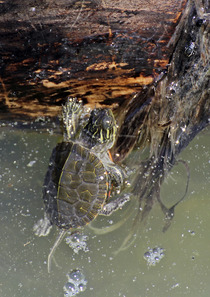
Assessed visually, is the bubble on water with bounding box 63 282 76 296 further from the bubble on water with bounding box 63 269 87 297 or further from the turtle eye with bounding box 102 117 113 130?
the turtle eye with bounding box 102 117 113 130

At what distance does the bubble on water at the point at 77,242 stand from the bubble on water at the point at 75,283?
0.18 meters

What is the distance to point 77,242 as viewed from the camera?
2.46 meters

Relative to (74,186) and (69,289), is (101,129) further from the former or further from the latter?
(69,289)

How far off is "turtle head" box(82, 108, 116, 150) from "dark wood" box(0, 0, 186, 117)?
143 mm

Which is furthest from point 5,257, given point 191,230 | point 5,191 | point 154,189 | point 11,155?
point 191,230

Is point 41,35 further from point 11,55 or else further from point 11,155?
point 11,155

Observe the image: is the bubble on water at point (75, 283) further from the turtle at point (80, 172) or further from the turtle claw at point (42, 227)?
the turtle at point (80, 172)

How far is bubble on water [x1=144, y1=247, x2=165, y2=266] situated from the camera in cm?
252

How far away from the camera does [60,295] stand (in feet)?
7.95

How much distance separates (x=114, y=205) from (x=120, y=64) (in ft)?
3.87

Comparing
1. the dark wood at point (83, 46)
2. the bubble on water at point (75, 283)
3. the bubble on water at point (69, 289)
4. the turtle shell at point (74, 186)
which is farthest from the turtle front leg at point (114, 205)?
the dark wood at point (83, 46)

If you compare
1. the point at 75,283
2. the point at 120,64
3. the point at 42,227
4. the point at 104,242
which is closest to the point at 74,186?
the point at 42,227

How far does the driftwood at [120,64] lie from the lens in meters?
1.61

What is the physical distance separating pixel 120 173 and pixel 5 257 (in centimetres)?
121
